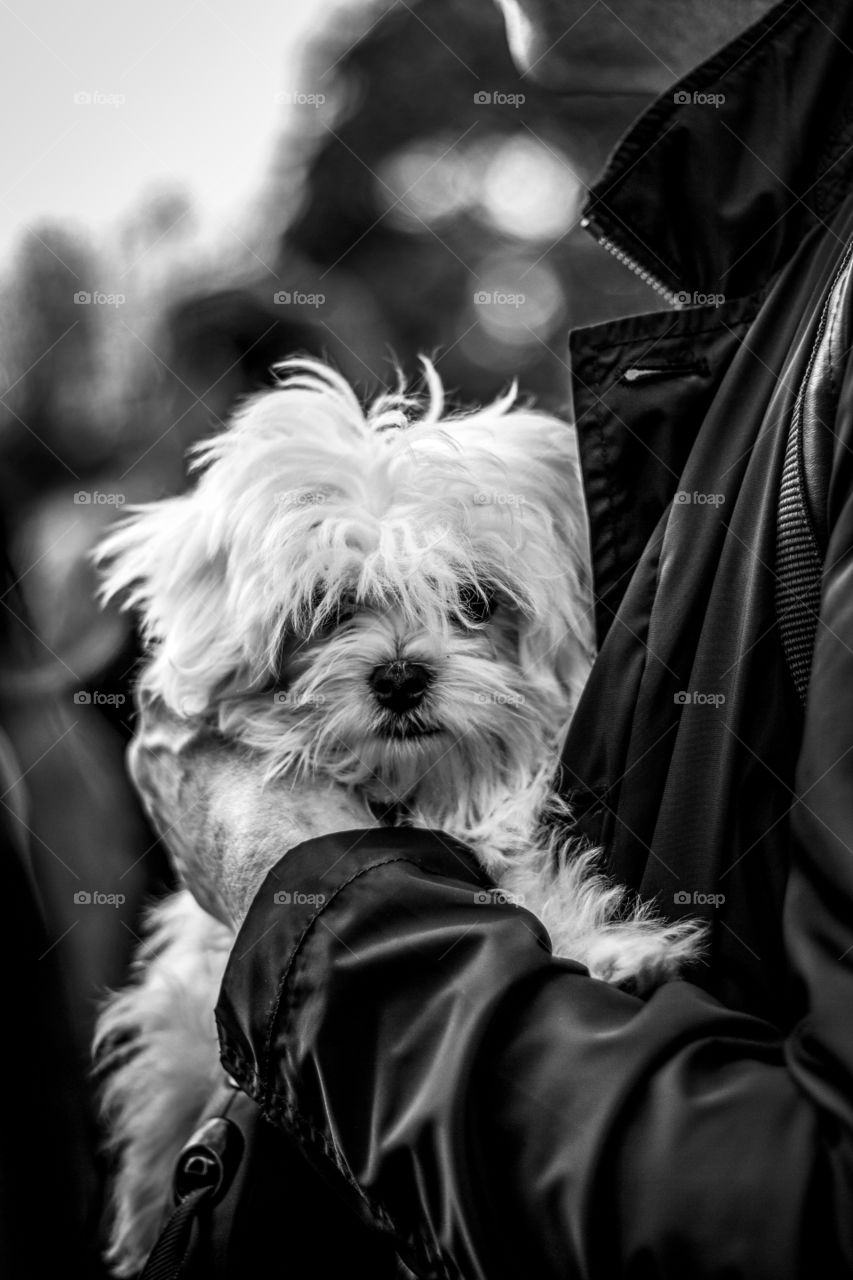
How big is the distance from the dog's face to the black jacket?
27cm

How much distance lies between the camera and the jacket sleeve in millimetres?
626

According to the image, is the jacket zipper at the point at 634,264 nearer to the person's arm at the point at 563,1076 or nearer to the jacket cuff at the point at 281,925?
the person's arm at the point at 563,1076

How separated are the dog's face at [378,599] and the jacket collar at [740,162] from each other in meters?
0.41

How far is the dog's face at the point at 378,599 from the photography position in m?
1.41

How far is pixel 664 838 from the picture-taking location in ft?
3.24

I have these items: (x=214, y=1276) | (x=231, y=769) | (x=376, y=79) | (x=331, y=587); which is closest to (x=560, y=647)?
(x=331, y=587)

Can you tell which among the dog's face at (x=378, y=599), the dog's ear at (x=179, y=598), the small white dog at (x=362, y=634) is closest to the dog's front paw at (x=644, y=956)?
the small white dog at (x=362, y=634)

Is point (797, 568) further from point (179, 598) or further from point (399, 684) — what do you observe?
point (179, 598)

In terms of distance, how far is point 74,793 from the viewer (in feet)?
5.17

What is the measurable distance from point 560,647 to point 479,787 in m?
0.25

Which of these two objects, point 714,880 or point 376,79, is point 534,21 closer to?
point 376,79

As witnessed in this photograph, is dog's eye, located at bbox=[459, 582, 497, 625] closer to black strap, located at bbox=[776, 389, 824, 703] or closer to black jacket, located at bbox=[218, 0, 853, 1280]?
black jacket, located at bbox=[218, 0, 853, 1280]

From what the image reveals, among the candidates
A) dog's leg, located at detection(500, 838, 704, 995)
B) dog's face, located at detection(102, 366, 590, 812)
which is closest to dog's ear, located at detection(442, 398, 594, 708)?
dog's face, located at detection(102, 366, 590, 812)

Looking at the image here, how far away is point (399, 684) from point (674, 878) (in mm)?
535
